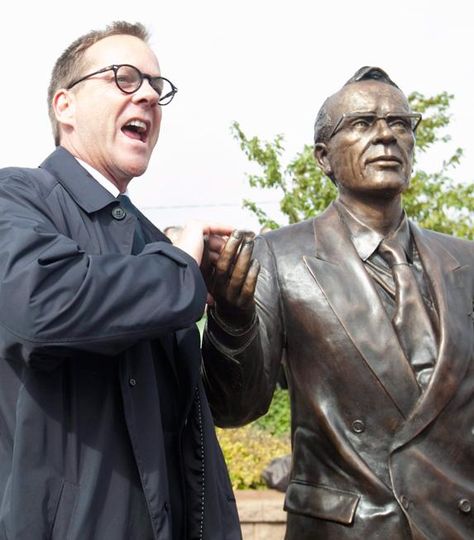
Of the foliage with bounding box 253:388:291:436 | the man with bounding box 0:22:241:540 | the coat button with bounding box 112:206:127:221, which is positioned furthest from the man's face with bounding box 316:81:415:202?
the foliage with bounding box 253:388:291:436

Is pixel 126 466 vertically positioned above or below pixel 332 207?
below

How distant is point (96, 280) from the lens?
1.66 m

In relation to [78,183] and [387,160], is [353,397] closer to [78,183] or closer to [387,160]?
[387,160]

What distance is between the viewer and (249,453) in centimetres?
743

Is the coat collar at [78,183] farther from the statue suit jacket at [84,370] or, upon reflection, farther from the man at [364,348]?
the man at [364,348]

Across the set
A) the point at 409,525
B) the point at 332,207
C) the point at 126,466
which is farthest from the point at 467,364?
the point at 126,466

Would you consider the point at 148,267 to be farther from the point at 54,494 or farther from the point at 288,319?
the point at 288,319

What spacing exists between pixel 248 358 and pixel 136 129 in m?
0.76

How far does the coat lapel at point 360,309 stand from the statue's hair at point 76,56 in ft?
3.21

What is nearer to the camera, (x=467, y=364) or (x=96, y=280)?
(x=96, y=280)

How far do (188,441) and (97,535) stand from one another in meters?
0.35

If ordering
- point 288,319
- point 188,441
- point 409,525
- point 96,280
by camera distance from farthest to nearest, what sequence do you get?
point 288,319, point 409,525, point 188,441, point 96,280

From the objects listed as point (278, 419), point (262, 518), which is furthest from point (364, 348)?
point (278, 419)

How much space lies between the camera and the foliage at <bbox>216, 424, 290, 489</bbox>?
6449 mm
